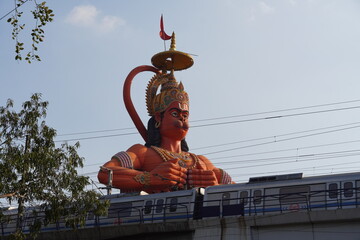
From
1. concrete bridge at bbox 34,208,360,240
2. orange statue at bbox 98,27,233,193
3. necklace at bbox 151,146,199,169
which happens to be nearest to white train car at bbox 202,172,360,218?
concrete bridge at bbox 34,208,360,240

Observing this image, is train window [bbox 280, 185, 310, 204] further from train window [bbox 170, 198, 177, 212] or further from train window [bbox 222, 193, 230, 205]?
train window [bbox 170, 198, 177, 212]

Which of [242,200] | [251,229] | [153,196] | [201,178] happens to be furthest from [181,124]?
[251,229]

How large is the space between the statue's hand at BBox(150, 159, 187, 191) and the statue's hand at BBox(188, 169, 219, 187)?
350 mm

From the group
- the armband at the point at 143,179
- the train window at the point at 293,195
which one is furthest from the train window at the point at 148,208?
the train window at the point at 293,195

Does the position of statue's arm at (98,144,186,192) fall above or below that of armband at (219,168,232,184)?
below

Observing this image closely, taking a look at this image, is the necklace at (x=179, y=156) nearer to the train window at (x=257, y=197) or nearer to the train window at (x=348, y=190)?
the train window at (x=257, y=197)

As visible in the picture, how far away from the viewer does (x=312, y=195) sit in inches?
834

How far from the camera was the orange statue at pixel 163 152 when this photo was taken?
2777cm

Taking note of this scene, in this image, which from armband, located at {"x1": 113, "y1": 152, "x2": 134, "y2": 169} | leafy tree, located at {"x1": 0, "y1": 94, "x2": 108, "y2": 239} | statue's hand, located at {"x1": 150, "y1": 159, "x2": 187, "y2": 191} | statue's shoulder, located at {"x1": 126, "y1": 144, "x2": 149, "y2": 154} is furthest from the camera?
statue's shoulder, located at {"x1": 126, "y1": 144, "x2": 149, "y2": 154}

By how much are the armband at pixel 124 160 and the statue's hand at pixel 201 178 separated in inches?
121

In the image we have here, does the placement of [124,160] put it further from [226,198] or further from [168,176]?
[226,198]

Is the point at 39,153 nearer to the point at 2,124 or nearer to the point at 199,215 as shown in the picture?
the point at 2,124

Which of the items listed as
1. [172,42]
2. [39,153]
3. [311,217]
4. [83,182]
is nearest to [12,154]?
[39,153]

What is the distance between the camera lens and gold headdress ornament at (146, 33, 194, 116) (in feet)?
101
